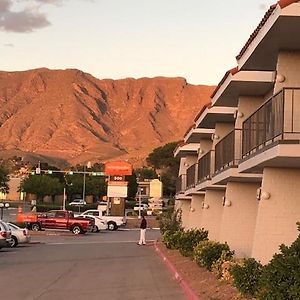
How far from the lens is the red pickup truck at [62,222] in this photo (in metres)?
64.2

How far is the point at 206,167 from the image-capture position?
106ft

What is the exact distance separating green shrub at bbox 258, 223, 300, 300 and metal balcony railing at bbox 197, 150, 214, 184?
1766 cm

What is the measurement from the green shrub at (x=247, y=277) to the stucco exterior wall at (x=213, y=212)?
15.0 meters

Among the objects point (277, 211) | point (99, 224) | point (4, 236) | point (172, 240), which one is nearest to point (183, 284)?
point (277, 211)

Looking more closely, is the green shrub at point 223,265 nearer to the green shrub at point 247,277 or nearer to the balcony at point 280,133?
the balcony at point 280,133

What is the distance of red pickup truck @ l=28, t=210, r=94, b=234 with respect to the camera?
64188 mm

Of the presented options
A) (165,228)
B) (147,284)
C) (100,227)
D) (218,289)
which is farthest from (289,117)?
(100,227)

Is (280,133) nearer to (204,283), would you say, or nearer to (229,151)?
(204,283)

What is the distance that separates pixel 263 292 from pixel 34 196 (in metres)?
137

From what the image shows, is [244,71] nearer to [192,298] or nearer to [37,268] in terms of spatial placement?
[192,298]

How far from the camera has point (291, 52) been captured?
57.7ft

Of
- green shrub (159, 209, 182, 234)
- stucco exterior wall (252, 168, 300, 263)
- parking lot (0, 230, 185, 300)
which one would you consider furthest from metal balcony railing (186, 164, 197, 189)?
stucco exterior wall (252, 168, 300, 263)

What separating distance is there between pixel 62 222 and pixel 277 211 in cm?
4797

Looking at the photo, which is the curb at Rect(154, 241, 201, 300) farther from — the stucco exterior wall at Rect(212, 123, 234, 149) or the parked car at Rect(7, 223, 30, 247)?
the parked car at Rect(7, 223, 30, 247)
